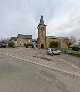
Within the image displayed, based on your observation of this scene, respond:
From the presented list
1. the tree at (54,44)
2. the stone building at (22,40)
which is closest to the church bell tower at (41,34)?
the tree at (54,44)

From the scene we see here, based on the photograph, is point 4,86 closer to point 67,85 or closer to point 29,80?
point 29,80

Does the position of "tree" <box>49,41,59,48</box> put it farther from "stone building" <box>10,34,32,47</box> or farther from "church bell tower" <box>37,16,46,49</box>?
"stone building" <box>10,34,32,47</box>

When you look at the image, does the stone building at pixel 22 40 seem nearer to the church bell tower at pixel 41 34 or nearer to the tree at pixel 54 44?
the church bell tower at pixel 41 34

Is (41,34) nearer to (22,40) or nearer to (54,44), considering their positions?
(54,44)

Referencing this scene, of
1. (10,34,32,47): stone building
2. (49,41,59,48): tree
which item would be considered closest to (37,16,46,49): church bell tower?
(49,41,59,48): tree

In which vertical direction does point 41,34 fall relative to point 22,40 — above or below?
above

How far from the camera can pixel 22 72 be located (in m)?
23.1

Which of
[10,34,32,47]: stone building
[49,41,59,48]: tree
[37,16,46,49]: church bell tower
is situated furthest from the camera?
[10,34,32,47]: stone building

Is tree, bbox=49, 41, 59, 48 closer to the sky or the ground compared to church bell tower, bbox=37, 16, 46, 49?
closer to the ground

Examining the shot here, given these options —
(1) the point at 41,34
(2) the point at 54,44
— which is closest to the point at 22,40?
(1) the point at 41,34

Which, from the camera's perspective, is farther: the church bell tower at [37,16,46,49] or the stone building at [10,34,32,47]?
the stone building at [10,34,32,47]

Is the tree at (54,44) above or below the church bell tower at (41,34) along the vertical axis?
below

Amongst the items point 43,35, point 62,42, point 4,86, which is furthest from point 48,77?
point 62,42

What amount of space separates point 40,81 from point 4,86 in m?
3.69
